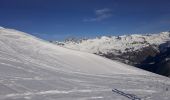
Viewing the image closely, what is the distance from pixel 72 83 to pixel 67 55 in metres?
9.25

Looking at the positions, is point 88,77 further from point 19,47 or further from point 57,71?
point 19,47

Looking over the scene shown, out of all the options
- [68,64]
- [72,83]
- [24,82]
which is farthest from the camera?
[68,64]

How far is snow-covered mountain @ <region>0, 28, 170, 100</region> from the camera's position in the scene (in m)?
17.9

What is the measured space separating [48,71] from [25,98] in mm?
7912

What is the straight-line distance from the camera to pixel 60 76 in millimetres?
22906

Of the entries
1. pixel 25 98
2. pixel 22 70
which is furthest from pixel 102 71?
pixel 25 98

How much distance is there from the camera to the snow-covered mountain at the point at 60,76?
17.9m

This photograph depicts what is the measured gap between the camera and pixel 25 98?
16.0m

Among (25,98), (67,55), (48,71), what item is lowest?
(25,98)

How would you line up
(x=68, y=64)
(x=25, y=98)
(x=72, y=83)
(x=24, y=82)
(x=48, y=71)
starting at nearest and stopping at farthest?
1. (x=25, y=98)
2. (x=24, y=82)
3. (x=72, y=83)
4. (x=48, y=71)
5. (x=68, y=64)

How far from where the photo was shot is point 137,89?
22062 mm

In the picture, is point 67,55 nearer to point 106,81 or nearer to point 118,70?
point 118,70

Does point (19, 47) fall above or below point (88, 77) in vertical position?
above

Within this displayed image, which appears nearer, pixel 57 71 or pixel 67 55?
pixel 57 71
